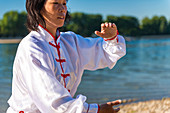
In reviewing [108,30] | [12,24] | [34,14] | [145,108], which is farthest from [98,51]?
[12,24]

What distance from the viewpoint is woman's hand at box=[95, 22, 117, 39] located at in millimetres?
1793

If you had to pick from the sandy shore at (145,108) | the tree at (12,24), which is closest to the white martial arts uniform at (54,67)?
the sandy shore at (145,108)

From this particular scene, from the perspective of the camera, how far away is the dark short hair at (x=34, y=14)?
167 cm

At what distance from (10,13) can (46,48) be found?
80.8 m

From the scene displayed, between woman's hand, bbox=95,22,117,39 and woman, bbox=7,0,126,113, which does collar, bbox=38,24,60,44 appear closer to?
woman, bbox=7,0,126,113

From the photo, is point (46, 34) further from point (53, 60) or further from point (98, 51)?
point (98, 51)

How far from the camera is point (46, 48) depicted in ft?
5.34

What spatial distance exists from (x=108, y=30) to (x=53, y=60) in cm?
45

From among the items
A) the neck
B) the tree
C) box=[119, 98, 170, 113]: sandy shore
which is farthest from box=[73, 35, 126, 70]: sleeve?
the tree

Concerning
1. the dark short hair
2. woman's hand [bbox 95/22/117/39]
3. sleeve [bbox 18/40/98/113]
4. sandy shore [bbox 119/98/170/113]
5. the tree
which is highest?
the dark short hair

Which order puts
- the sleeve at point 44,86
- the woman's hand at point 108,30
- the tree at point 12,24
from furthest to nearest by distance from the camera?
the tree at point 12,24 < the woman's hand at point 108,30 < the sleeve at point 44,86

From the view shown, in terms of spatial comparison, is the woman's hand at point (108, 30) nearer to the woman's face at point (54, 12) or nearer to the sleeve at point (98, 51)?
the sleeve at point (98, 51)

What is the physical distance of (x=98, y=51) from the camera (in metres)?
2.00

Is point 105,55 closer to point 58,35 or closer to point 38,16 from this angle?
point 58,35
